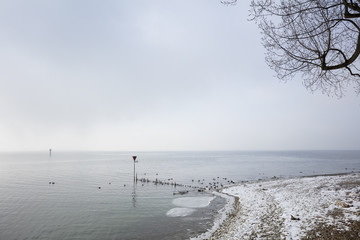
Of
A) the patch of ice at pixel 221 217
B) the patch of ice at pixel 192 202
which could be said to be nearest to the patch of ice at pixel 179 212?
the patch of ice at pixel 192 202

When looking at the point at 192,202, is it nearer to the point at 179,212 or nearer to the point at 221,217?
the point at 179,212

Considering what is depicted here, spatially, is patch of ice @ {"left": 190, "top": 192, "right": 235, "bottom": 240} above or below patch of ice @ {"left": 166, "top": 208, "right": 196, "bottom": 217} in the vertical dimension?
above

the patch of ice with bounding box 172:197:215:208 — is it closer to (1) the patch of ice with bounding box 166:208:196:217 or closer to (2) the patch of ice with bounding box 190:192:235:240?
(1) the patch of ice with bounding box 166:208:196:217

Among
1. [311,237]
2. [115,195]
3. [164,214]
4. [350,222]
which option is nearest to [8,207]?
[115,195]

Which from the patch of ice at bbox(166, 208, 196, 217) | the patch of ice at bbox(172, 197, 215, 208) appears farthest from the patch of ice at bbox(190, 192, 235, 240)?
the patch of ice at bbox(166, 208, 196, 217)

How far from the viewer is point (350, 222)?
9.62 meters

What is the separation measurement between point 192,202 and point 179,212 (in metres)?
4.43

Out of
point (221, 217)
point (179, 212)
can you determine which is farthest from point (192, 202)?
point (221, 217)

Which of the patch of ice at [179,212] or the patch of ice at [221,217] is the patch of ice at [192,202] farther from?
the patch of ice at [221,217]

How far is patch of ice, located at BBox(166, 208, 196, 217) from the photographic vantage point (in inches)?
755

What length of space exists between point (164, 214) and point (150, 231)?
14.2 feet

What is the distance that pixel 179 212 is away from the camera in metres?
20.1

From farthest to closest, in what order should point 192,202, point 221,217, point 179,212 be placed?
1. point 192,202
2. point 179,212
3. point 221,217

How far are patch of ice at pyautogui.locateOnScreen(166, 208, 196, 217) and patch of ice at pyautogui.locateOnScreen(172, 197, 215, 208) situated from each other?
4.96 ft
